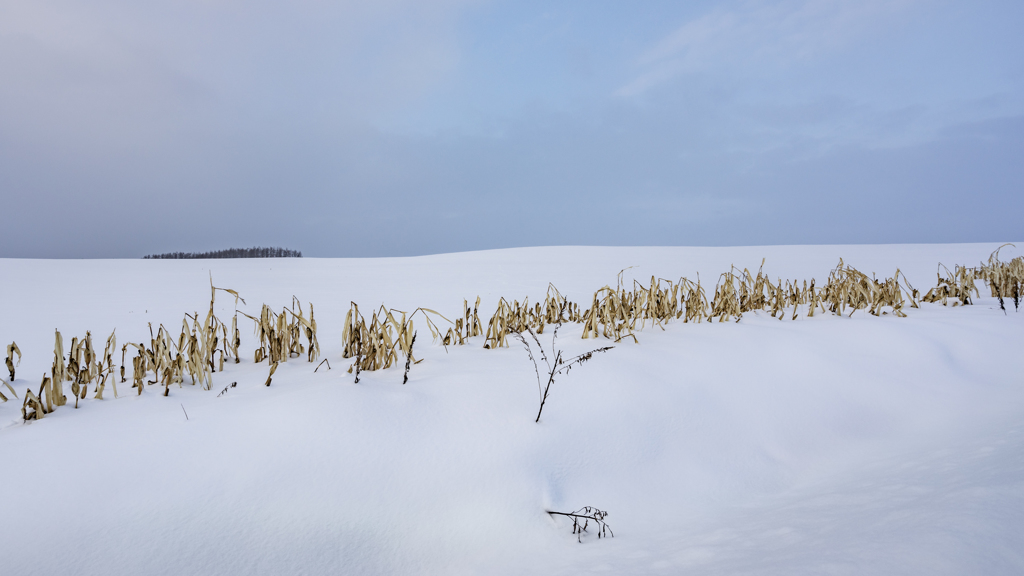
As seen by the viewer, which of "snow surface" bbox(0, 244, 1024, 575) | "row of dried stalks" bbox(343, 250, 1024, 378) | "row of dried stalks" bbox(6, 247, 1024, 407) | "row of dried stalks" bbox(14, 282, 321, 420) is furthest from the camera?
"row of dried stalks" bbox(343, 250, 1024, 378)

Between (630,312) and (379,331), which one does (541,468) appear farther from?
(630,312)

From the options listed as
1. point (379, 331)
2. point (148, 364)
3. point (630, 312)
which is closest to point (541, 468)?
point (379, 331)

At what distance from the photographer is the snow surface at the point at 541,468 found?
1.16 metres

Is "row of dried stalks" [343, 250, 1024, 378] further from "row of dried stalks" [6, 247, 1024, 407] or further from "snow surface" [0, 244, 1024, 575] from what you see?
"snow surface" [0, 244, 1024, 575]

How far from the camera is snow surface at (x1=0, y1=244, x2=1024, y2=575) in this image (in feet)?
3.81

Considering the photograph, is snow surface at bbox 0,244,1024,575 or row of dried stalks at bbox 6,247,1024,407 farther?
row of dried stalks at bbox 6,247,1024,407

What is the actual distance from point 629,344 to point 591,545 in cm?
145

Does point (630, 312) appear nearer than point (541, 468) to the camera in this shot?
No

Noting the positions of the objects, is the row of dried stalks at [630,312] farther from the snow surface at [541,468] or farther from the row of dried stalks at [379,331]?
the snow surface at [541,468]

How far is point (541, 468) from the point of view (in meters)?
1.61

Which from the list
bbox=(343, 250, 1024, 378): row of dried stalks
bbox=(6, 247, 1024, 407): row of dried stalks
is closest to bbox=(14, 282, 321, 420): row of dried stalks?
bbox=(6, 247, 1024, 407): row of dried stalks

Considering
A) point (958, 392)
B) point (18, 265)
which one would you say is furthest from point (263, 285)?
point (958, 392)

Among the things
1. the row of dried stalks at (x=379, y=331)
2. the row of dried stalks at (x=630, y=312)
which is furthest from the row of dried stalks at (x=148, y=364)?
the row of dried stalks at (x=630, y=312)

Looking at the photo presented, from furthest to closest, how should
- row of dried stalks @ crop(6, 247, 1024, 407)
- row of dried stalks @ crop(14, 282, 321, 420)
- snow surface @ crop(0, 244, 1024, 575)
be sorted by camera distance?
row of dried stalks @ crop(6, 247, 1024, 407)
row of dried stalks @ crop(14, 282, 321, 420)
snow surface @ crop(0, 244, 1024, 575)
